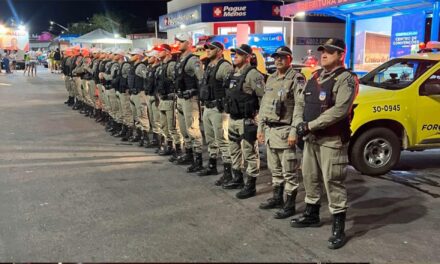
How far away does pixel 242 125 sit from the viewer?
19.5ft

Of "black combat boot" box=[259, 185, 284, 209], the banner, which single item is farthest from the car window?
the banner

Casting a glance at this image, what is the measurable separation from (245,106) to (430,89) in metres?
3.25

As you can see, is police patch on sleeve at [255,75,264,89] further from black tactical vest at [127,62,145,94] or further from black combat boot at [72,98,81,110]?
black combat boot at [72,98,81,110]

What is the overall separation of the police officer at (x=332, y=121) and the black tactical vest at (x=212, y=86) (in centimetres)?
201

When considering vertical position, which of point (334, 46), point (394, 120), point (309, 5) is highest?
point (309, 5)

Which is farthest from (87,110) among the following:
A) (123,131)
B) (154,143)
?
(154,143)

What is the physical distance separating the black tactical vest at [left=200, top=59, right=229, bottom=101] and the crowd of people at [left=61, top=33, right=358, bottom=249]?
14mm

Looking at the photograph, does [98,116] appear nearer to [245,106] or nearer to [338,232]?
[245,106]

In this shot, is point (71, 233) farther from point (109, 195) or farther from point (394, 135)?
point (394, 135)

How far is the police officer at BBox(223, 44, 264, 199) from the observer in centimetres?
578

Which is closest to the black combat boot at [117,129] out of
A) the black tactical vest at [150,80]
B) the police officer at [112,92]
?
the police officer at [112,92]

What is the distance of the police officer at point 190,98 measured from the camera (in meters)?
7.27

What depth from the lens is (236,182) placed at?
6.36 metres

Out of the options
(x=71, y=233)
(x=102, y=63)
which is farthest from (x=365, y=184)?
(x=102, y=63)
